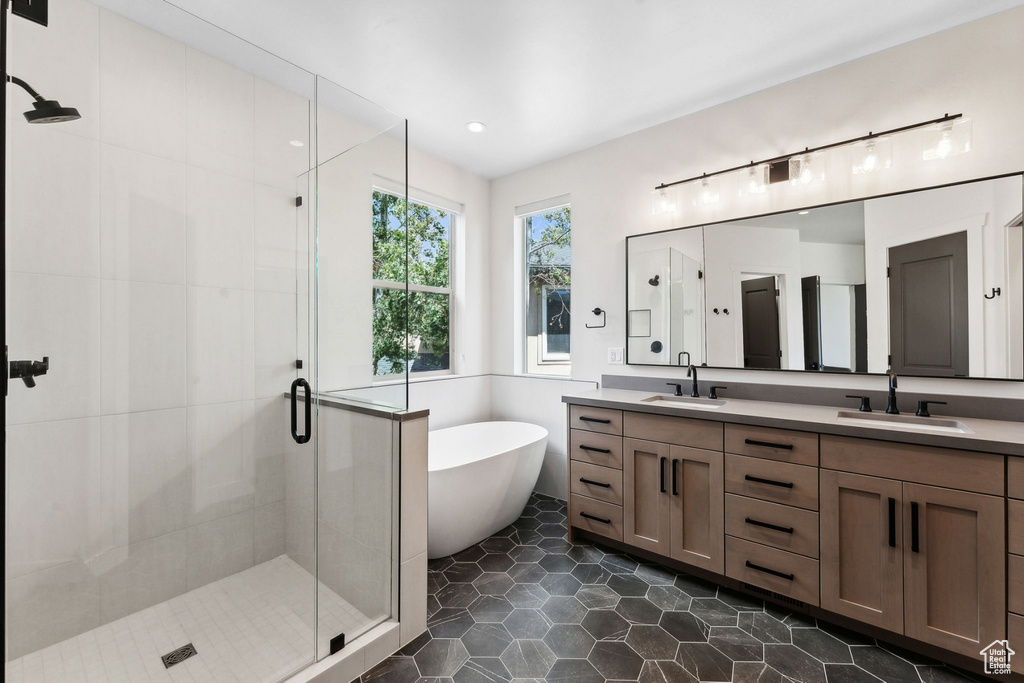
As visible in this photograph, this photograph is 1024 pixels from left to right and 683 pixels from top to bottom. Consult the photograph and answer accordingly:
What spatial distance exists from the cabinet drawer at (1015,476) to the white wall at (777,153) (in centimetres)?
58

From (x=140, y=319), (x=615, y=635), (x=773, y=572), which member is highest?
(x=140, y=319)

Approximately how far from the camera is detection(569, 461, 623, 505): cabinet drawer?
241 cm

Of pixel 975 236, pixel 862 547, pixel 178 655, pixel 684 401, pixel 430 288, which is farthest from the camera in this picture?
pixel 430 288

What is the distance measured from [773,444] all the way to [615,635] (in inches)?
40.9

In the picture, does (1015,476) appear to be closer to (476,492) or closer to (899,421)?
(899,421)

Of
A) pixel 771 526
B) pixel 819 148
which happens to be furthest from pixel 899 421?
pixel 819 148

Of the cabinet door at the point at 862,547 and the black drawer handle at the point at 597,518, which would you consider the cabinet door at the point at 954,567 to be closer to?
the cabinet door at the point at 862,547

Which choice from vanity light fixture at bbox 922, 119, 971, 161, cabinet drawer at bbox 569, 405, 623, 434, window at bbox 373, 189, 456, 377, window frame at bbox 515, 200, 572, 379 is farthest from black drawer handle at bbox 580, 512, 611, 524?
vanity light fixture at bbox 922, 119, 971, 161

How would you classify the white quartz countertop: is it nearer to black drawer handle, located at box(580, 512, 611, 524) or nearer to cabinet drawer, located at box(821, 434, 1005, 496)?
cabinet drawer, located at box(821, 434, 1005, 496)

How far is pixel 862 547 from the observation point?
1744mm

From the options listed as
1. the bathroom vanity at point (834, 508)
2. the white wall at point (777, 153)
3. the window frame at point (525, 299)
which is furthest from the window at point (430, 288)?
the bathroom vanity at point (834, 508)

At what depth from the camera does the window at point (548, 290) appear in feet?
11.3

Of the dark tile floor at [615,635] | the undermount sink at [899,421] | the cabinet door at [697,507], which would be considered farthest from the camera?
the cabinet door at [697,507]

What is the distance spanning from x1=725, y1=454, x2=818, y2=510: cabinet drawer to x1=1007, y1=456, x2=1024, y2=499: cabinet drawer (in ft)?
1.77
